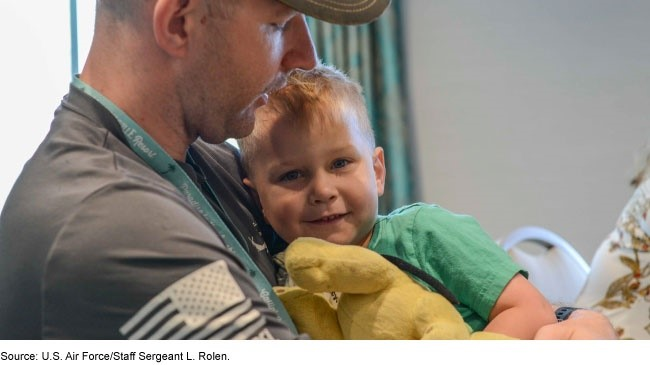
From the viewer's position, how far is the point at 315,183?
1.30m

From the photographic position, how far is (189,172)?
1.18 m

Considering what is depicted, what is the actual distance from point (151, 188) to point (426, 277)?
0.42 m

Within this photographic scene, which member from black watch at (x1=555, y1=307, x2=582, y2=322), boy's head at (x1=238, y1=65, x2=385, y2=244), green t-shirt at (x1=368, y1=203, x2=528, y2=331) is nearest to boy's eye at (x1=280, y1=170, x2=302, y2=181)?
boy's head at (x1=238, y1=65, x2=385, y2=244)

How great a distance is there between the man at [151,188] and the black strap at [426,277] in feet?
0.59

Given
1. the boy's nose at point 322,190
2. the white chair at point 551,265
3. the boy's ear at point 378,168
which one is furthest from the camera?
the white chair at point 551,265

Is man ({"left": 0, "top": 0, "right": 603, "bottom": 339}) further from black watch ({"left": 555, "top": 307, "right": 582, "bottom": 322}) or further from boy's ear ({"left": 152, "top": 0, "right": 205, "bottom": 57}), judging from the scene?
black watch ({"left": 555, "top": 307, "right": 582, "bottom": 322})

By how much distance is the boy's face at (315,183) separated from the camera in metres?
1.30

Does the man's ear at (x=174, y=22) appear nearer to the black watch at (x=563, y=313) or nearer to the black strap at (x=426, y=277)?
the black strap at (x=426, y=277)

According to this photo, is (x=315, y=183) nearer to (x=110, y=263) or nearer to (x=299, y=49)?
(x=299, y=49)

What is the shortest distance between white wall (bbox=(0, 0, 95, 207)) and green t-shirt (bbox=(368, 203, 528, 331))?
5.45ft

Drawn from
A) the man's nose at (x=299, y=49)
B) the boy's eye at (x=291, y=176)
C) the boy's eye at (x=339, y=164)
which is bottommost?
the boy's eye at (x=291, y=176)

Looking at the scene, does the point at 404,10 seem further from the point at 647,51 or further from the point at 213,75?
the point at 213,75

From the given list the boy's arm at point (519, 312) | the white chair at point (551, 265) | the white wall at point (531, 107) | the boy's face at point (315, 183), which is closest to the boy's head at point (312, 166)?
the boy's face at point (315, 183)

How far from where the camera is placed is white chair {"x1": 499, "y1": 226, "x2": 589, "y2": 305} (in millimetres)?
2672
